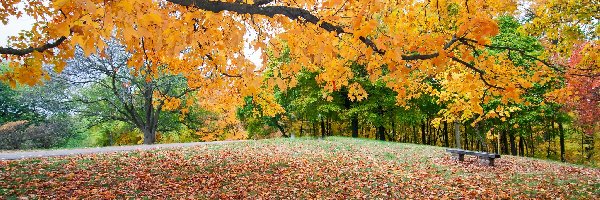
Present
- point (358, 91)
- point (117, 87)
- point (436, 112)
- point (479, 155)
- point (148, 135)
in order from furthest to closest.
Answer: point (436, 112)
point (148, 135)
point (117, 87)
point (479, 155)
point (358, 91)

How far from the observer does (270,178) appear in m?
9.04

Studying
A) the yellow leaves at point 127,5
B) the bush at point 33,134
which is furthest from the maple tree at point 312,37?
the bush at point 33,134

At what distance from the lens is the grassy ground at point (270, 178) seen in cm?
747

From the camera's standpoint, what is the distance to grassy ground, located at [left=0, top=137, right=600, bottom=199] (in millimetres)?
7469

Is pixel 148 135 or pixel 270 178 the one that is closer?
pixel 270 178

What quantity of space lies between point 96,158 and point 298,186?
257 inches

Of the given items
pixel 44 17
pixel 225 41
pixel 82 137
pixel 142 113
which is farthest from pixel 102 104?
pixel 225 41

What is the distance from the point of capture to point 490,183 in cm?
895

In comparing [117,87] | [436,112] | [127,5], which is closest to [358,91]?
[127,5]

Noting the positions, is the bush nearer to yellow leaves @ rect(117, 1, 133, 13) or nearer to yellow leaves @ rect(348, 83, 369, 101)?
yellow leaves @ rect(348, 83, 369, 101)

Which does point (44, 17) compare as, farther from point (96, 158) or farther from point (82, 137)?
point (82, 137)

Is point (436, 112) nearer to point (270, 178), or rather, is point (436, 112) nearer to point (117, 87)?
point (117, 87)

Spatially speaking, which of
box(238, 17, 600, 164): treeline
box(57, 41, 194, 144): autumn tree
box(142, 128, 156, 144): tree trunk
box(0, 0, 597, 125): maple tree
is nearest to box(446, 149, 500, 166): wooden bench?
box(0, 0, 597, 125): maple tree

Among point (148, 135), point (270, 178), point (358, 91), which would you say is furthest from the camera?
point (148, 135)
